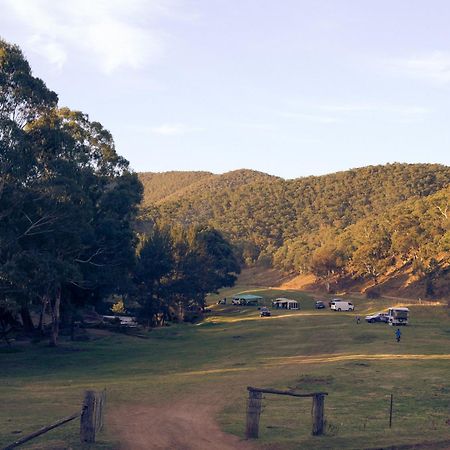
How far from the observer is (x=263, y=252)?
18325 centimetres

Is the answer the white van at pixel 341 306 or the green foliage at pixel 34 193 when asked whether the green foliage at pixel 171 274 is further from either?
the green foliage at pixel 34 193

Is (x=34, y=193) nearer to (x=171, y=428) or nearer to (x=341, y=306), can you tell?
(x=171, y=428)

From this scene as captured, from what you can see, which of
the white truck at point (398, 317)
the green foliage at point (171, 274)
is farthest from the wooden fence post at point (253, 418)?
the green foliage at point (171, 274)

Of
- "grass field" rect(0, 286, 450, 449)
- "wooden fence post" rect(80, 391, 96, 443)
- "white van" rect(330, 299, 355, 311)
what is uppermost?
"wooden fence post" rect(80, 391, 96, 443)

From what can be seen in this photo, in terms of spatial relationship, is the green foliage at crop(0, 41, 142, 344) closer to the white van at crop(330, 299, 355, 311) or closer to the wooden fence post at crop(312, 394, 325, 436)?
the wooden fence post at crop(312, 394, 325, 436)

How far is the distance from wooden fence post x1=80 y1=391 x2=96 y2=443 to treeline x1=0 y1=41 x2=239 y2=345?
74.1 feet

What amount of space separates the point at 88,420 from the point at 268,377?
1858 cm

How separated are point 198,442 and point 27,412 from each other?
9238mm

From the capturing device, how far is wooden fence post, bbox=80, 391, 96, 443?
17844mm

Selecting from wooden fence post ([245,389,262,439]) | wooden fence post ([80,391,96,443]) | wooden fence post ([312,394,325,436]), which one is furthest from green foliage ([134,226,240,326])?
wooden fence post ([80,391,96,443])

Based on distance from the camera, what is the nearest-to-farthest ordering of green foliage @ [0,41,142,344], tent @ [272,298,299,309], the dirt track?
the dirt track
green foliage @ [0,41,142,344]
tent @ [272,298,299,309]

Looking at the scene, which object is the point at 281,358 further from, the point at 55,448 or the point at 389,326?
the point at 55,448

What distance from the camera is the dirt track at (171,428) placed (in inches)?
736

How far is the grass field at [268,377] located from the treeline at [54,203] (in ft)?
18.1
